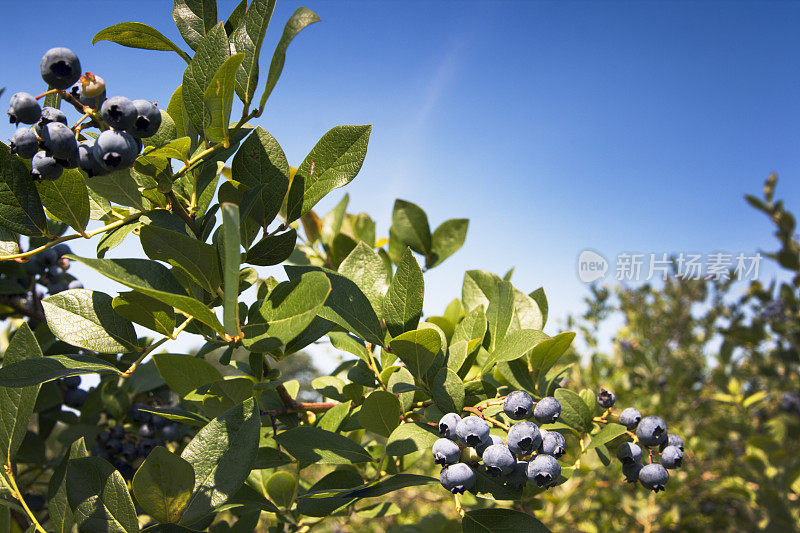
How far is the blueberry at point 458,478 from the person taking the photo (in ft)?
2.63

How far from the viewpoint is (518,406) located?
0.81 meters

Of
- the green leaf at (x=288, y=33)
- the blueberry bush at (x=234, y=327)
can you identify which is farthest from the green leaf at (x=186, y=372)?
the green leaf at (x=288, y=33)

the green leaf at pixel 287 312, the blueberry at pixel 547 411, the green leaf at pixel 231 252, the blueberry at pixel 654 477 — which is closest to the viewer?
the green leaf at pixel 231 252

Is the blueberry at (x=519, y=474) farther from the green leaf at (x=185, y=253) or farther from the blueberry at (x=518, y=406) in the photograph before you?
the green leaf at (x=185, y=253)

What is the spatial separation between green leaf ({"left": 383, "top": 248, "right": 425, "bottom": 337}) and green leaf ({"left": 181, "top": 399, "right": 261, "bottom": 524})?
0.29 m

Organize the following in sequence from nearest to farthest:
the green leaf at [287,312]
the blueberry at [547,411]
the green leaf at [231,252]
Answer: the green leaf at [231,252] < the green leaf at [287,312] < the blueberry at [547,411]

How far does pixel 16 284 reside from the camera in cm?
135

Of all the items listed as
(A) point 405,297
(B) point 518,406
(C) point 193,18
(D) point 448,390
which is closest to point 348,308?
(A) point 405,297

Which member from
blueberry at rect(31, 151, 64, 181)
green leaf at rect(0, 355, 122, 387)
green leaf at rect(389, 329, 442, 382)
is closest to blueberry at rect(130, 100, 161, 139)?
blueberry at rect(31, 151, 64, 181)

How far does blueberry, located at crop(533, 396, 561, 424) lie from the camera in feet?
2.82

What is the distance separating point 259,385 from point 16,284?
3.24ft

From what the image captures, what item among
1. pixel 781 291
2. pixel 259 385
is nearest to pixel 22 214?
pixel 259 385

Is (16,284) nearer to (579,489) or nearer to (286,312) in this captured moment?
(286,312)

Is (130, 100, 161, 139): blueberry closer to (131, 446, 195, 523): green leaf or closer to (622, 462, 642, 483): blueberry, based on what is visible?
(131, 446, 195, 523): green leaf
